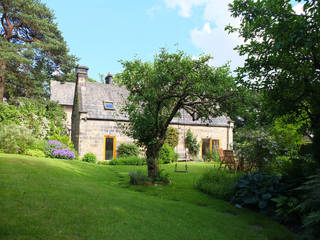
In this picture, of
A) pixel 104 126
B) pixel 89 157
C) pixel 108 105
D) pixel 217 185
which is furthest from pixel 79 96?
pixel 217 185

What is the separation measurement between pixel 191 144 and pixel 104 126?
7252 millimetres

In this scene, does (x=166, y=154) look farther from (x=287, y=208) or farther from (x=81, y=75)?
(x=287, y=208)

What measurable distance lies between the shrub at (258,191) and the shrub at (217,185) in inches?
12.6

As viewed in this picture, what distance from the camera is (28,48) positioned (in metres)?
19.6

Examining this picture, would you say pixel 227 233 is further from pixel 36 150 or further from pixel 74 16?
pixel 36 150

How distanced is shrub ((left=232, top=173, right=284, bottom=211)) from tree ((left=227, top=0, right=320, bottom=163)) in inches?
51.4

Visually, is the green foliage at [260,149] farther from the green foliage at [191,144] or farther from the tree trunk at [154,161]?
the green foliage at [191,144]

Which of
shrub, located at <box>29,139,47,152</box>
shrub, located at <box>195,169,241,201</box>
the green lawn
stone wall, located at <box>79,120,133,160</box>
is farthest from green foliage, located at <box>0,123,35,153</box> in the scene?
shrub, located at <box>195,169,241,201</box>

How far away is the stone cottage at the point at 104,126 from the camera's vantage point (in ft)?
57.5

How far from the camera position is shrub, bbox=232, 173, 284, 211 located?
20.0 ft

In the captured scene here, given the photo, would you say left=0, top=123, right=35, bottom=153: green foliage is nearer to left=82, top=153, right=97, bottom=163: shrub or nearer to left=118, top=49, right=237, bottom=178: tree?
left=82, top=153, right=97, bottom=163: shrub

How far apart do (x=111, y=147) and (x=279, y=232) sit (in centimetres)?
1456

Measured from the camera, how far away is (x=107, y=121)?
18.0m

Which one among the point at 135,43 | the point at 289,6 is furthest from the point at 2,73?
the point at 289,6
